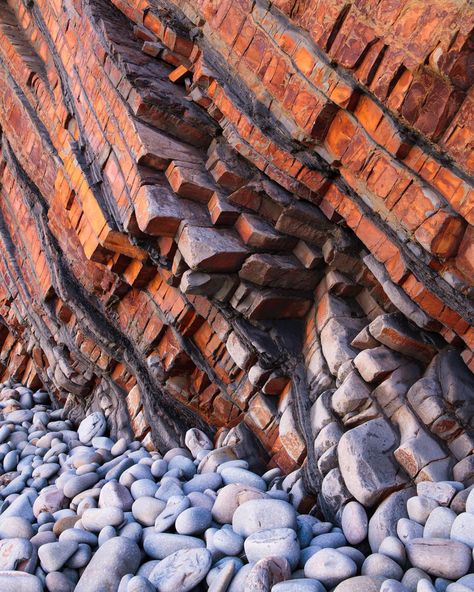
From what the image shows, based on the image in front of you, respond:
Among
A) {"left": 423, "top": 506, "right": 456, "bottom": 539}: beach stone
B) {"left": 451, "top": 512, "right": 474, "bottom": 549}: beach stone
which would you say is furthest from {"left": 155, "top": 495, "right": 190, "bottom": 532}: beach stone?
{"left": 451, "top": 512, "right": 474, "bottom": 549}: beach stone

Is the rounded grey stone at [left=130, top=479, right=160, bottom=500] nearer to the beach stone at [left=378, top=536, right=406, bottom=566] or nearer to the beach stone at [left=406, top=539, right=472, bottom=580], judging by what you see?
the beach stone at [left=378, top=536, right=406, bottom=566]

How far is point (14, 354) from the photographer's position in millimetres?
10492

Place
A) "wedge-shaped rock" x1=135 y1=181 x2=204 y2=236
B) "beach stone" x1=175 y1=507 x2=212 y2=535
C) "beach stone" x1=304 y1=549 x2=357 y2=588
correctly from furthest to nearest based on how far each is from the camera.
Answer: "wedge-shaped rock" x1=135 y1=181 x2=204 y2=236
"beach stone" x1=175 y1=507 x2=212 y2=535
"beach stone" x1=304 y1=549 x2=357 y2=588

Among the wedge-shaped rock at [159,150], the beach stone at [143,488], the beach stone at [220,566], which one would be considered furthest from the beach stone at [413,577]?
the wedge-shaped rock at [159,150]

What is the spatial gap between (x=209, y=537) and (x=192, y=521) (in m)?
0.20

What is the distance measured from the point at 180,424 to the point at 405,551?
11.5 feet

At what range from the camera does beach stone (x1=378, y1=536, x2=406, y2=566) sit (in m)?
3.49

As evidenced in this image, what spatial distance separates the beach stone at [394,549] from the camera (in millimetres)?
3492

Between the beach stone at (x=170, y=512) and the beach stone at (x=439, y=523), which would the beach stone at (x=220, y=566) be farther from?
the beach stone at (x=439, y=523)

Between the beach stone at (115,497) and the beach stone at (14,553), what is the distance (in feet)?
2.43

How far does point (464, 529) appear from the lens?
3475 millimetres

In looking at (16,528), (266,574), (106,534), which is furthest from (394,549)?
(16,528)

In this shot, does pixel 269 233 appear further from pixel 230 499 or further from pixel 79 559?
pixel 79 559

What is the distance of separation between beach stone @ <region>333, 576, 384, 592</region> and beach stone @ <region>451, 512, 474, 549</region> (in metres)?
0.61
